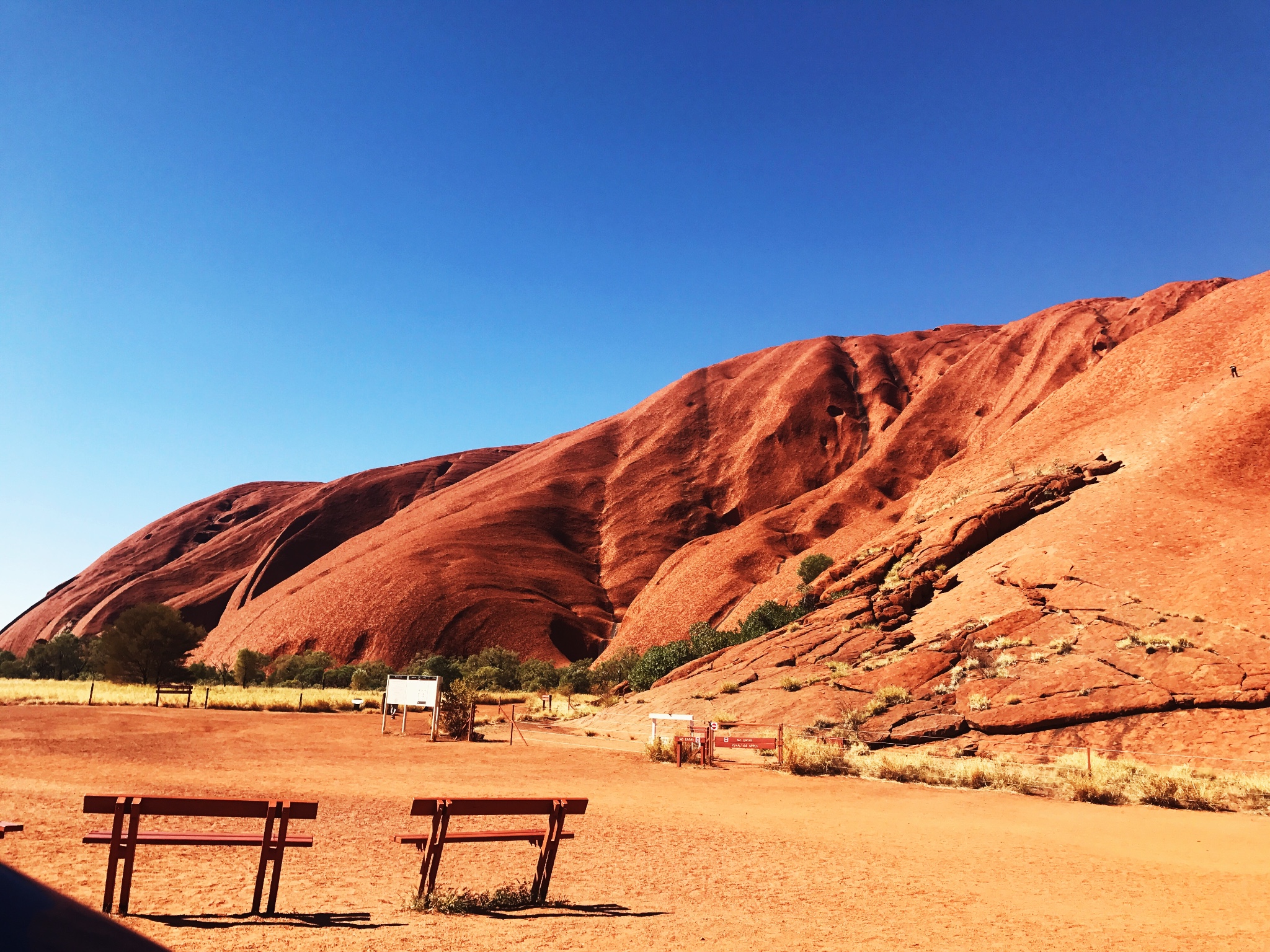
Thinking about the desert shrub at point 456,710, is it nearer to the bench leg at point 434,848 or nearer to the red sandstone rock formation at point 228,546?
the bench leg at point 434,848

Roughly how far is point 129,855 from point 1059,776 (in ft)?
54.4

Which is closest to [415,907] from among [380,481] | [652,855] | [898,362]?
[652,855]

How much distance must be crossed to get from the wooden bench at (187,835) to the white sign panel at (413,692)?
55.5 feet

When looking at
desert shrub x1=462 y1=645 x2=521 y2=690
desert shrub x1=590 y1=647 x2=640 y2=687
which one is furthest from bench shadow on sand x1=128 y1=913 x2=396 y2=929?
desert shrub x1=462 y1=645 x2=521 y2=690

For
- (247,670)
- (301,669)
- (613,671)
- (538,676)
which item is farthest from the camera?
(301,669)

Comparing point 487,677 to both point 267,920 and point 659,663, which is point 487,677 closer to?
point 659,663

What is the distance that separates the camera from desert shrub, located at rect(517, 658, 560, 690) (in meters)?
52.0

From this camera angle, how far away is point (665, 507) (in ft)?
260

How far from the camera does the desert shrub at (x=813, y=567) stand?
46875 mm

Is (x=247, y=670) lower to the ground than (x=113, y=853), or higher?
lower

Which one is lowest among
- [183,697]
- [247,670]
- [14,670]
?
[14,670]

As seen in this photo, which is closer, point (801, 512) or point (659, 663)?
point (659, 663)

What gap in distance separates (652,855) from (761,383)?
8436 centimetres

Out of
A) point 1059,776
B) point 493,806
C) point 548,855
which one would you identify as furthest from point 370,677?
point 493,806
